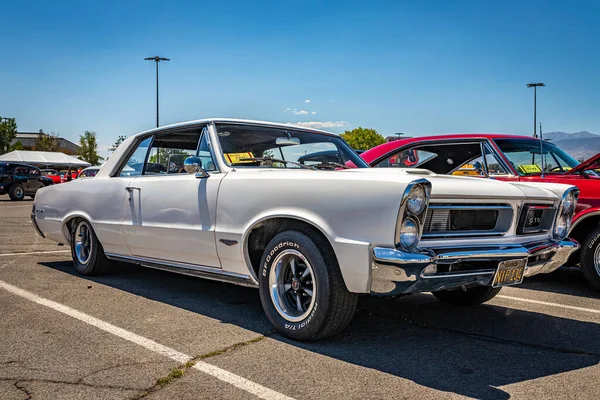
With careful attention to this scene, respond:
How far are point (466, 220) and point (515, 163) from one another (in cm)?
297

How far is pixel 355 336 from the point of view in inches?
150

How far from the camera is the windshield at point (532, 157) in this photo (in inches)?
247

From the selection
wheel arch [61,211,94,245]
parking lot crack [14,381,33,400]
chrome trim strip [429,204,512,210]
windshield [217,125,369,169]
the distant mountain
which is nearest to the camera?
parking lot crack [14,381,33,400]

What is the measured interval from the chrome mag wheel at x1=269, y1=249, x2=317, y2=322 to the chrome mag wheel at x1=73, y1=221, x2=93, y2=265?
288 cm

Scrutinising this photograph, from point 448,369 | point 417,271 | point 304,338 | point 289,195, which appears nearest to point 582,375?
point 448,369

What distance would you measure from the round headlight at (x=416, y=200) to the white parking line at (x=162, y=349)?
1262 millimetres

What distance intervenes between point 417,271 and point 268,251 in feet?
3.56

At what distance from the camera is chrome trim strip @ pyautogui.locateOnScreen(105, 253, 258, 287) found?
13.6 ft

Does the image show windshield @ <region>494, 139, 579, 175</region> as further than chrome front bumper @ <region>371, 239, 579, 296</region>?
Yes

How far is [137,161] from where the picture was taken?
215 inches

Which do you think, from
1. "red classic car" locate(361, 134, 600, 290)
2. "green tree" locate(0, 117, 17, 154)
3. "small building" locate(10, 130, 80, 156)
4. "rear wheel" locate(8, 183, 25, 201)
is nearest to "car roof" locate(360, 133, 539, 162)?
"red classic car" locate(361, 134, 600, 290)

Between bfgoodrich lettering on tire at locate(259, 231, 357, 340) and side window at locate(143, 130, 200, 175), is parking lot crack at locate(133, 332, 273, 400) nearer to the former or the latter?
bfgoodrich lettering on tire at locate(259, 231, 357, 340)

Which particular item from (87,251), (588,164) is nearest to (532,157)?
(588,164)

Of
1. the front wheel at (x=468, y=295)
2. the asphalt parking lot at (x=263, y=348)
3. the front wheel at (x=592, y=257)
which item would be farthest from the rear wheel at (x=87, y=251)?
the front wheel at (x=592, y=257)
